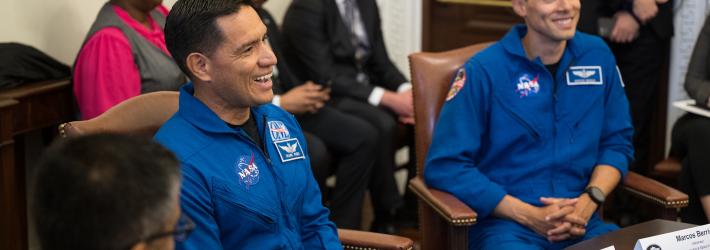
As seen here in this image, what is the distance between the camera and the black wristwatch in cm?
271

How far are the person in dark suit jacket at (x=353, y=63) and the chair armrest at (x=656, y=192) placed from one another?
4.29ft

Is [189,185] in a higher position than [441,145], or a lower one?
higher

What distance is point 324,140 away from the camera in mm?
3801

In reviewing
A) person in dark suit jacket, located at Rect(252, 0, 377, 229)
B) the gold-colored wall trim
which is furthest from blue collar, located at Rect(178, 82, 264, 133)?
the gold-colored wall trim

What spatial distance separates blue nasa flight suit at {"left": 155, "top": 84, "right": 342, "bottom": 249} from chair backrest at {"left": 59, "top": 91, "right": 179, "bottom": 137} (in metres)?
0.15

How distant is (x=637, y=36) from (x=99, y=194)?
3189 millimetres

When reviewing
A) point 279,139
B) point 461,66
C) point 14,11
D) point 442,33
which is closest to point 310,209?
point 279,139

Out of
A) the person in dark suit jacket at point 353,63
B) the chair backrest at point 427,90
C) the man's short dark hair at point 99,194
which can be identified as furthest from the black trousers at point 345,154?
the man's short dark hair at point 99,194

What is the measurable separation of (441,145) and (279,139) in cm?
73

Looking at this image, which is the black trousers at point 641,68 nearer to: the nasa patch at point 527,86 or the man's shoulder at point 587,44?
the man's shoulder at point 587,44

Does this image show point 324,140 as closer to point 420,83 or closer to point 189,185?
point 420,83

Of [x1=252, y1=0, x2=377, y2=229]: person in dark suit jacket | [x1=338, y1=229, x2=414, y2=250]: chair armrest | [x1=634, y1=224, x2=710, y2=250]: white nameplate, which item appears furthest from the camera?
[x1=252, y1=0, x2=377, y2=229]: person in dark suit jacket

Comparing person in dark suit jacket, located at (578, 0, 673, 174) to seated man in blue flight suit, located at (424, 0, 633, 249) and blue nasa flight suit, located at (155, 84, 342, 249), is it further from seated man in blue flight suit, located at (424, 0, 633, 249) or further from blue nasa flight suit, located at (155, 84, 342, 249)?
blue nasa flight suit, located at (155, 84, 342, 249)

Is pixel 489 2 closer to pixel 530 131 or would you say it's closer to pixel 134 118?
pixel 530 131
